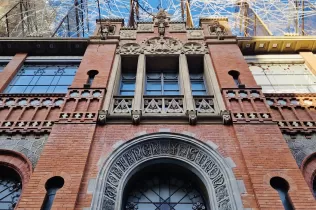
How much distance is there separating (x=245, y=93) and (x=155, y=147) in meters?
3.18

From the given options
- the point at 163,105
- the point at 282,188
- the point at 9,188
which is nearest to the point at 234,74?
the point at 163,105

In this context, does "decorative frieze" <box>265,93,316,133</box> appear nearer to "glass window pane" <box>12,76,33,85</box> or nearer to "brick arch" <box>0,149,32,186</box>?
"brick arch" <box>0,149,32,186</box>

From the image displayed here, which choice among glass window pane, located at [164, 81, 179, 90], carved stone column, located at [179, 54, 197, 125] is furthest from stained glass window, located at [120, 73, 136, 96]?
carved stone column, located at [179, 54, 197, 125]

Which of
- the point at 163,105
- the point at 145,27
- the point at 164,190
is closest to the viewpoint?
the point at 164,190

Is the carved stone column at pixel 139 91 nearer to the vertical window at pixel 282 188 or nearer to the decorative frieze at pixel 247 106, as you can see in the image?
the decorative frieze at pixel 247 106

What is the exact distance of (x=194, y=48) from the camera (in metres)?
11.5

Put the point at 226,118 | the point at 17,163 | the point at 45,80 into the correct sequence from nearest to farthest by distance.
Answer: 1. the point at 17,163
2. the point at 226,118
3. the point at 45,80

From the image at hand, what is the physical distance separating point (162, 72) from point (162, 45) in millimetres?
1084

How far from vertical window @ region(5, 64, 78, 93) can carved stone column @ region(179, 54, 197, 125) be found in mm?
4031

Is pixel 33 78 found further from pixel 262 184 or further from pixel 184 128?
pixel 262 184

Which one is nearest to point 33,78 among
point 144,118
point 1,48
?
point 1,48

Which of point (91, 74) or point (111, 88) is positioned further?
point (91, 74)

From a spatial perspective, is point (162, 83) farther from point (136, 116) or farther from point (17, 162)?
point (17, 162)

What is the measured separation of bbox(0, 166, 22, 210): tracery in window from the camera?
7.07m
